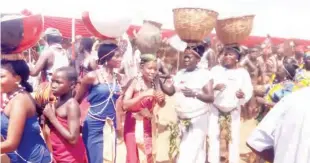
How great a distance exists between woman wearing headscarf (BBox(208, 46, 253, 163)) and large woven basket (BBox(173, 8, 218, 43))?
23.8 inches

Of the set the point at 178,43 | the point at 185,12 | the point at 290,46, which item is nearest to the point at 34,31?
the point at 185,12

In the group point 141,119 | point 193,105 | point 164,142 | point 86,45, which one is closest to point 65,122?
point 141,119

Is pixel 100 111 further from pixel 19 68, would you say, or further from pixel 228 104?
pixel 228 104

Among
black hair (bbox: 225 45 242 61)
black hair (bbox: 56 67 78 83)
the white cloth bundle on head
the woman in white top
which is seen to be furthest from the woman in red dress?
the white cloth bundle on head

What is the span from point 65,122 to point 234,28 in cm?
324

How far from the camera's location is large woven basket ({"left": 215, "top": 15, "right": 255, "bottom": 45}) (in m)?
5.68

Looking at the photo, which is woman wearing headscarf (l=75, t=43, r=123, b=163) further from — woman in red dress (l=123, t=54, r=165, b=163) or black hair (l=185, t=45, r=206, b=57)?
black hair (l=185, t=45, r=206, b=57)

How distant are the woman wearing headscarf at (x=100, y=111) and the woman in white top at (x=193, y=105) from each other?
937 mm

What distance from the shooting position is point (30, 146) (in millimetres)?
2691

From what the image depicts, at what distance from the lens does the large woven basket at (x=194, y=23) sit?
202 inches

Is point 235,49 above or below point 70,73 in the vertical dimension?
below

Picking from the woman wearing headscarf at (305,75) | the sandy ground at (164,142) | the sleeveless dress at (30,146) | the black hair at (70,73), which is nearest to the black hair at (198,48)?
the woman wearing headscarf at (305,75)

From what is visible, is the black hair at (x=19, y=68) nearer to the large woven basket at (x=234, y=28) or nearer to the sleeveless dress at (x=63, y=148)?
the sleeveless dress at (x=63, y=148)

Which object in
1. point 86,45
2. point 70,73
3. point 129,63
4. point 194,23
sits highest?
point 194,23
